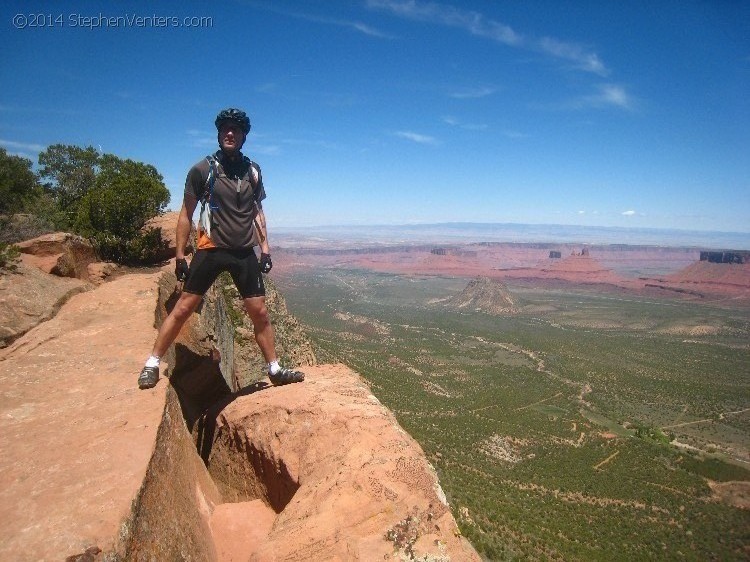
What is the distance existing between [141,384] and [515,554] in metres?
22.8

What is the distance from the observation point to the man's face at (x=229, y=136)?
4746 mm

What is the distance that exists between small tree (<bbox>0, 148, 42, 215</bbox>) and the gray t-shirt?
738 inches

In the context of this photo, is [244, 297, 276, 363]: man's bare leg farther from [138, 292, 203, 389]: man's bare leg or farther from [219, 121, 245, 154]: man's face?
[219, 121, 245, 154]: man's face

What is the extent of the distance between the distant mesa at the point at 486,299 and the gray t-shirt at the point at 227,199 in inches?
4676

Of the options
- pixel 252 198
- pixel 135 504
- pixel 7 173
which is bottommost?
pixel 135 504

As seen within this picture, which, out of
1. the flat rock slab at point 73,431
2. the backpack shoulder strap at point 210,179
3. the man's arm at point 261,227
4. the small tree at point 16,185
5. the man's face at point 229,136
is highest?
the small tree at point 16,185

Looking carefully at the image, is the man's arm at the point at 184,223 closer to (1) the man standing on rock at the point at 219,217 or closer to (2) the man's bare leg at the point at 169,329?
(1) the man standing on rock at the point at 219,217

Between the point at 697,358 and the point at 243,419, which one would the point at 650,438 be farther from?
the point at 243,419

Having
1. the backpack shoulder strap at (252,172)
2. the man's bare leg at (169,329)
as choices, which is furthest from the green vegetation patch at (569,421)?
the backpack shoulder strap at (252,172)

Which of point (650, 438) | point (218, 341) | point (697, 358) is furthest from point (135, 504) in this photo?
point (697, 358)

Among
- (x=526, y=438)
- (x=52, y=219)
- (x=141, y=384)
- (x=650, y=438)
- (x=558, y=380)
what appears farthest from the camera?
(x=558, y=380)

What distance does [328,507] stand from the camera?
3494mm

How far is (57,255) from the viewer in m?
7.88

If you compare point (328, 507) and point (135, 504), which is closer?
point (135, 504)
